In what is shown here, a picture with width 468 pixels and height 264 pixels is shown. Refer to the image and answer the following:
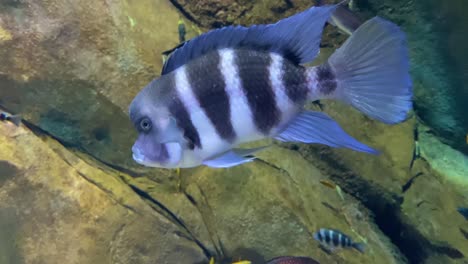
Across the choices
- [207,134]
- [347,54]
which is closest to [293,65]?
[347,54]

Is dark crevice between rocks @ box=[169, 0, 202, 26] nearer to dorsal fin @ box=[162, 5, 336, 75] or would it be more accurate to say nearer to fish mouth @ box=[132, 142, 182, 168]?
dorsal fin @ box=[162, 5, 336, 75]

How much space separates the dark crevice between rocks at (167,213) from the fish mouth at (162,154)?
177 cm

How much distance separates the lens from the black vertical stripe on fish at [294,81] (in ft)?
5.65

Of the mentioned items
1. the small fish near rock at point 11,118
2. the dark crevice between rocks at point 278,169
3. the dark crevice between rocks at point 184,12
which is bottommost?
the dark crevice between rocks at point 278,169

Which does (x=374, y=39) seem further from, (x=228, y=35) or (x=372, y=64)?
(x=228, y=35)

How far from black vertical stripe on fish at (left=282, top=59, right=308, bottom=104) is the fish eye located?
0.59 meters

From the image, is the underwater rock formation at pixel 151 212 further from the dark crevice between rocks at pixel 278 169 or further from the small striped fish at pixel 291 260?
the small striped fish at pixel 291 260

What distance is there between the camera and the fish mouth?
5.66 feet

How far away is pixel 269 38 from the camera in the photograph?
171 cm

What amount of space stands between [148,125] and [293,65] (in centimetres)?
66

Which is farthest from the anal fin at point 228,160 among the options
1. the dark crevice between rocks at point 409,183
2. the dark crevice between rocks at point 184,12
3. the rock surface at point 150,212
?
the dark crevice between rocks at point 409,183

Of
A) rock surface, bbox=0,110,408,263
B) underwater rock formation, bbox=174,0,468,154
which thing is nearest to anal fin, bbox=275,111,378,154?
rock surface, bbox=0,110,408,263

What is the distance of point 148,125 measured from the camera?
5.67ft

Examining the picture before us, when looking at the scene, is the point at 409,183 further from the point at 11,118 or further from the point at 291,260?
the point at 11,118
